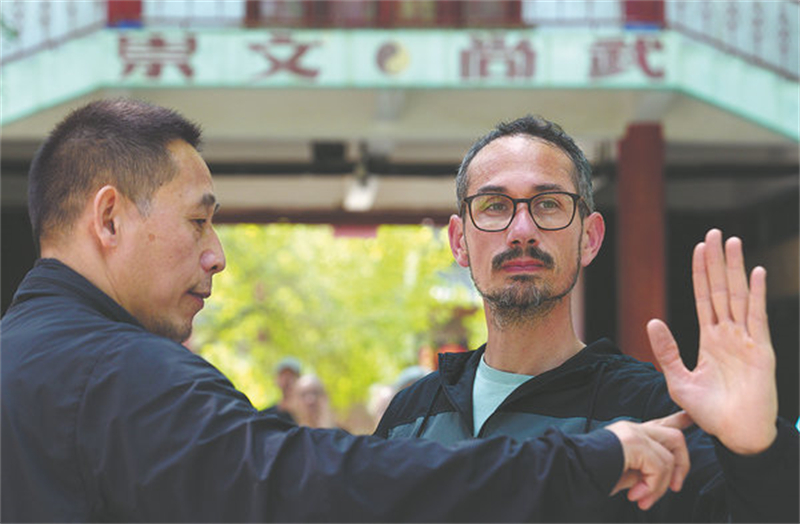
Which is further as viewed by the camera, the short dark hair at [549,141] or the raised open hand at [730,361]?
the short dark hair at [549,141]

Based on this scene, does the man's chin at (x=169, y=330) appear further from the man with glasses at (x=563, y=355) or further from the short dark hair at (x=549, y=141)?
the short dark hair at (x=549, y=141)

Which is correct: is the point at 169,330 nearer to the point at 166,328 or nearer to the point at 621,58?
the point at 166,328

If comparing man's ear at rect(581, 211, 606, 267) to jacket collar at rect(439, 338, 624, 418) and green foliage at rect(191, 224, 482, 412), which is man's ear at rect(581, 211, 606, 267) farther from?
green foliage at rect(191, 224, 482, 412)

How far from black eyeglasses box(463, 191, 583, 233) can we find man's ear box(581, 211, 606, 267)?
0.10m

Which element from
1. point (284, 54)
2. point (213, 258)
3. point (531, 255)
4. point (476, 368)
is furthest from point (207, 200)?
point (284, 54)

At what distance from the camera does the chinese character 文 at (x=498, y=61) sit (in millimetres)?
9445

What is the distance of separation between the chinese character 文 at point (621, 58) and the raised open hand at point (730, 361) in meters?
7.39

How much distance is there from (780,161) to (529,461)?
434 inches

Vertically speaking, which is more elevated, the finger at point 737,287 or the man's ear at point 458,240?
the man's ear at point 458,240

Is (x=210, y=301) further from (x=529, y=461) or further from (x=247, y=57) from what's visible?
(x=529, y=461)

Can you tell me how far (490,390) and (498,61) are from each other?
6.89 m

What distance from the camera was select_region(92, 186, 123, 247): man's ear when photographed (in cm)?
248

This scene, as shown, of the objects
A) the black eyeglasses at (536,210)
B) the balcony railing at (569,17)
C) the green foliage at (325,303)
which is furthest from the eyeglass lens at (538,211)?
the green foliage at (325,303)

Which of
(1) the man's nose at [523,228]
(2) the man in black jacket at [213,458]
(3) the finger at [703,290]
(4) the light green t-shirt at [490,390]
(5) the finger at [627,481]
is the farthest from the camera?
(4) the light green t-shirt at [490,390]
